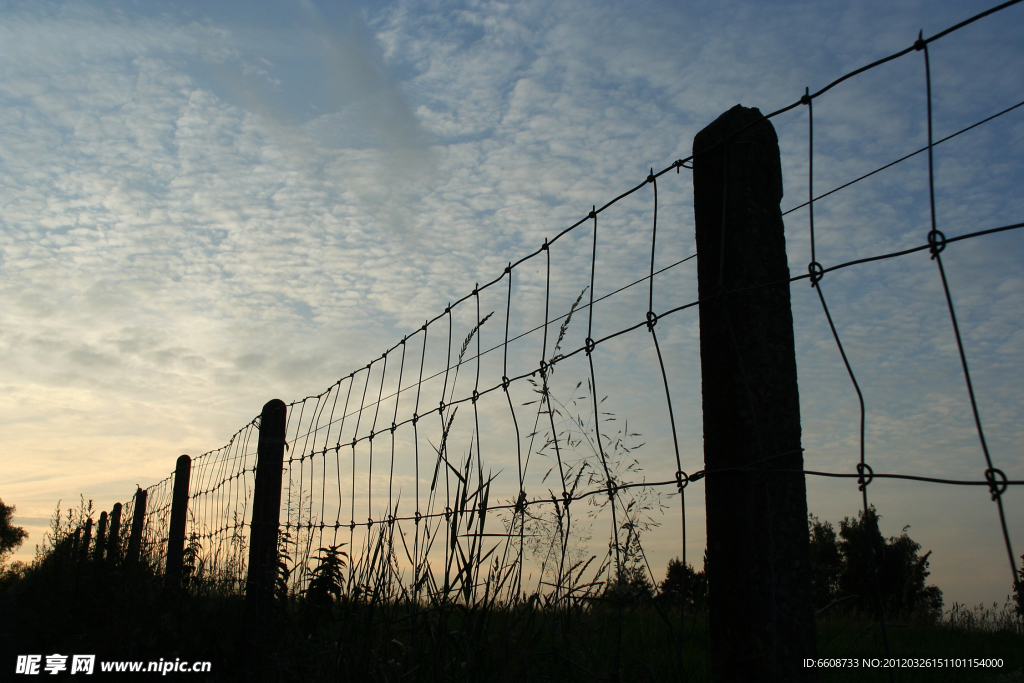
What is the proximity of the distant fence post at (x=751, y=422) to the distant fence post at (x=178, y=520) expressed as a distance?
5.75 m

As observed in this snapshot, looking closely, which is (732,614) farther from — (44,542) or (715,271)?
(44,542)

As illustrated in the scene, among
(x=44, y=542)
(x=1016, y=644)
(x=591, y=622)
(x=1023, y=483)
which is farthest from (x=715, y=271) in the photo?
(x=44, y=542)

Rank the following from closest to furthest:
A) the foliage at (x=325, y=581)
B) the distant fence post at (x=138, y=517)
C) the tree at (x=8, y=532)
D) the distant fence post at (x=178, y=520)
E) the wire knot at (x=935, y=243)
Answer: the wire knot at (x=935, y=243)
the foliage at (x=325, y=581)
the distant fence post at (x=178, y=520)
the distant fence post at (x=138, y=517)
the tree at (x=8, y=532)

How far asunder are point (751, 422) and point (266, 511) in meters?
3.44

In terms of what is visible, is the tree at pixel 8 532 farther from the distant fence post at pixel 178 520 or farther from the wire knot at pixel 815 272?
the wire knot at pixel 815 272

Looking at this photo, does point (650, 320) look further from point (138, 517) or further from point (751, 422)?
point (138, 517)

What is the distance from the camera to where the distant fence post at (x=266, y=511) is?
3881mm

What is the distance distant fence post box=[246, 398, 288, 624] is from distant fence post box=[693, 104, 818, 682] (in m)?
3.07

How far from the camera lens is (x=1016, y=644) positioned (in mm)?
4199

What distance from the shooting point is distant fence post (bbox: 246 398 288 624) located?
388cm

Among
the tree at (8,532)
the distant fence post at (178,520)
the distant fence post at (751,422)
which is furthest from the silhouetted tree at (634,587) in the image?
the tree at (8,532)

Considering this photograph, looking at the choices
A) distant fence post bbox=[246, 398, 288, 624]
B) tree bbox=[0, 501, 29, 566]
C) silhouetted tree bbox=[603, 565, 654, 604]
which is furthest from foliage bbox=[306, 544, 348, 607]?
tree bbox=[0, 501, 29, 566]

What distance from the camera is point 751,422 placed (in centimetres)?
143

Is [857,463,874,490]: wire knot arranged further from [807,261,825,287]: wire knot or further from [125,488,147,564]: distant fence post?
[125,488,147,564]: distant fence post
